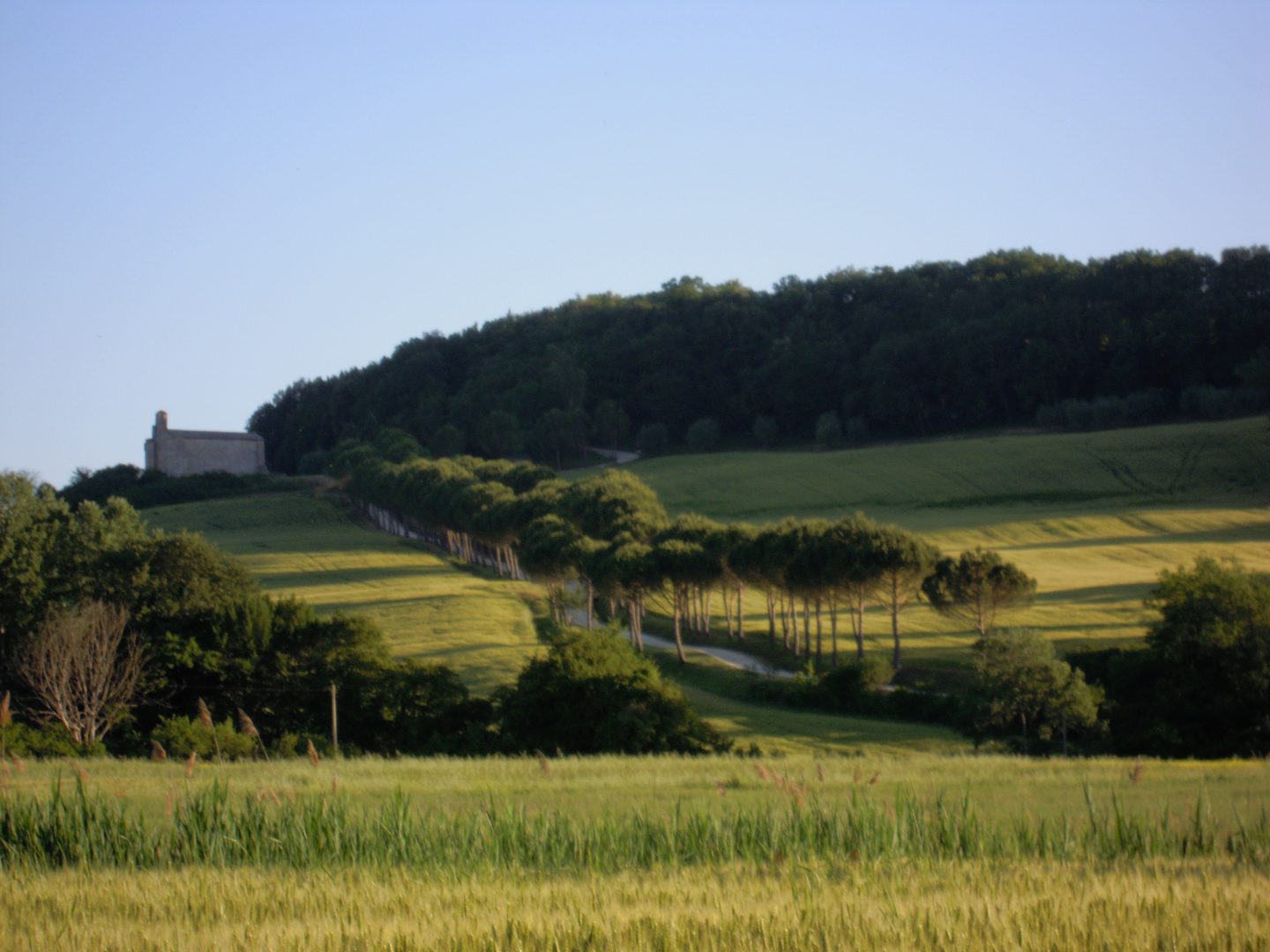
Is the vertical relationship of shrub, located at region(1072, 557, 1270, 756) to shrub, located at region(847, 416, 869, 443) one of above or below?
below

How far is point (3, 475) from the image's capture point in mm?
43562

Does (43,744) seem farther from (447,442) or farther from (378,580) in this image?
(447,442)

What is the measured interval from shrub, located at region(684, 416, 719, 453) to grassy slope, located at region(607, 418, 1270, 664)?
16.1 m

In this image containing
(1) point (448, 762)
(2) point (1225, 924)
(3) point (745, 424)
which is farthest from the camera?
(3) point (745, 424)

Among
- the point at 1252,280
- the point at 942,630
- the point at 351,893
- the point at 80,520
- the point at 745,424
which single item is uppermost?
the point at 1252,280

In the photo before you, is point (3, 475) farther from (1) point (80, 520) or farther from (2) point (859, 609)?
(2) point (859, 609)

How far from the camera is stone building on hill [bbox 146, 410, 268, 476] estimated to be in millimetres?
136250

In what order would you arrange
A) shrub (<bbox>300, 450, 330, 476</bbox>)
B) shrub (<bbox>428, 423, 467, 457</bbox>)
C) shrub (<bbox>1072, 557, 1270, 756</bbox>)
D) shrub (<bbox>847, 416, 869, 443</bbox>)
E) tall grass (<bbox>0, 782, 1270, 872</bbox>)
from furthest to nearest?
1. shrub (<bbox>300, 450, 330, 476</bbox>)
2. shrub (<bbox>428, 423, 467, 457</bbox>)
3. shrub (<bbox>847, 416, 869, 443</bbox>)
4. shrub (<bbox>1072, 557, 1270, 756</bbox>)
5. tall grass (<bbox>0, 782, 1270, 872</bbox>)

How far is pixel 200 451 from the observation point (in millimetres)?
138750

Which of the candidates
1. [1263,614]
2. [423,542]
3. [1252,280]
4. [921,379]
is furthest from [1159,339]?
[1263,614]

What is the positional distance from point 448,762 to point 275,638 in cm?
1951

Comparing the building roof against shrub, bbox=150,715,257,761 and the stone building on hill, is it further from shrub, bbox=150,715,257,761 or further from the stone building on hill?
shrub, bbox=150,715,257,761

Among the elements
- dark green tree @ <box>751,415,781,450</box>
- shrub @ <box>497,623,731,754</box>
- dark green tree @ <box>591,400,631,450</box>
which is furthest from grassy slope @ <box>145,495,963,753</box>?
dark green tree @ <box>751,415,781,450</box>

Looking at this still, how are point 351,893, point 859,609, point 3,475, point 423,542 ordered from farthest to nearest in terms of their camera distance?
1. point 423,542
2. point 859,609
3. point 3,475
4. point 351,893
